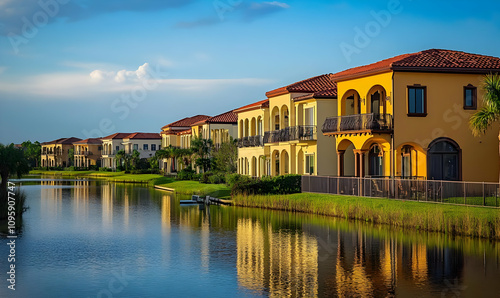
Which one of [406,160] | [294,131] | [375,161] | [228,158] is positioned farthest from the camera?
[228,158]

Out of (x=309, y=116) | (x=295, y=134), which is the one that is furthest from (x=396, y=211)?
(x=295, y=134)

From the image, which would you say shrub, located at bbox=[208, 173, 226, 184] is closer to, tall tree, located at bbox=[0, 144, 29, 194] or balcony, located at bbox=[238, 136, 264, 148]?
balcony, located at bbox=[238, 136, 264, 148]

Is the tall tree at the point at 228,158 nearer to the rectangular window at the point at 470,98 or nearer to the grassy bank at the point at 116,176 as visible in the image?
the grassy bank at the point at 116,176

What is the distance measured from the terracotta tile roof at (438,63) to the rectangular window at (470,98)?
1.26 meters

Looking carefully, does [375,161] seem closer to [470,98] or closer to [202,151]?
[470,98]

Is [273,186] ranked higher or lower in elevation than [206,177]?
lower

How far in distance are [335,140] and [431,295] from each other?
33.8 m

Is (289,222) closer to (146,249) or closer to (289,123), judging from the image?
(146,249)

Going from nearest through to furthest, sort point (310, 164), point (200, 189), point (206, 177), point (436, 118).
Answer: point (436, 118)
point (310, 164)
point (200, 189)
point (206, 177)

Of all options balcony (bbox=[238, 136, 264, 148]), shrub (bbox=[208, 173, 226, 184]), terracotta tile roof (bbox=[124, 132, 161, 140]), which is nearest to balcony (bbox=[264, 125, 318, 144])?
balcony (bbox=[238, 136, 264, 148])

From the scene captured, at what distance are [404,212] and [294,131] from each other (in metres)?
22.0

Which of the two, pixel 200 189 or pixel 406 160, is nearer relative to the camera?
pixel 406 160

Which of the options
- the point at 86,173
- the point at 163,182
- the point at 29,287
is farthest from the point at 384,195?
the point at 86,173

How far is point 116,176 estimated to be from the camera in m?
118
